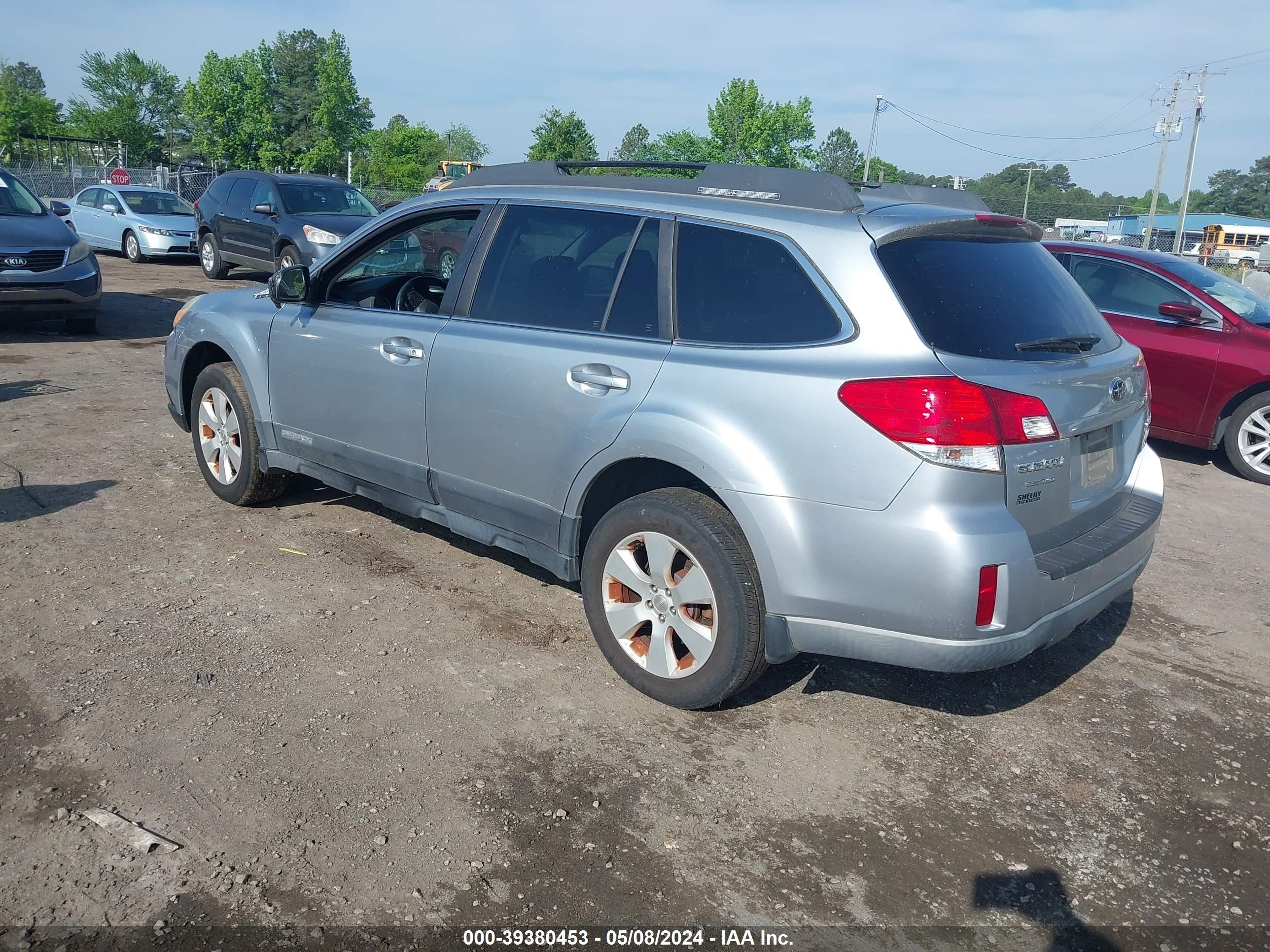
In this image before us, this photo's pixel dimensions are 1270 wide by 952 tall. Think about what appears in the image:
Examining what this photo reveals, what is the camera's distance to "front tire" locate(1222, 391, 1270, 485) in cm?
798

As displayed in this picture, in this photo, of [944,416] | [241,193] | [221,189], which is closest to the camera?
[944,416]

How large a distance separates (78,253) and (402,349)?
27.2ft

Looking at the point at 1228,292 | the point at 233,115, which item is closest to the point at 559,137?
the point at 233,115

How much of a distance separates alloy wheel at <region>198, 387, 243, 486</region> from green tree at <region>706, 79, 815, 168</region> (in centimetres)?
6404

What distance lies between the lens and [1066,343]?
3.68 m

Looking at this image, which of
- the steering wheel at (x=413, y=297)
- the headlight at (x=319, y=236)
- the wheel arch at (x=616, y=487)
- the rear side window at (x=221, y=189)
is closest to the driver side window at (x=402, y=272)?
the steering wheel at (x=413, y=297)

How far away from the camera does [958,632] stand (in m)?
3.23

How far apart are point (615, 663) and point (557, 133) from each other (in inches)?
2238

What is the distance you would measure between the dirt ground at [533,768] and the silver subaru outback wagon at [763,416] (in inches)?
17.4

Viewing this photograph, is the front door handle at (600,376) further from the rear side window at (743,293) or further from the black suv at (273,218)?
the black suv at (273,218)

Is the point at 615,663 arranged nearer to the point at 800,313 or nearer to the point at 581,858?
the point at 581,858

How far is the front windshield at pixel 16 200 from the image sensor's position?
36.7ft

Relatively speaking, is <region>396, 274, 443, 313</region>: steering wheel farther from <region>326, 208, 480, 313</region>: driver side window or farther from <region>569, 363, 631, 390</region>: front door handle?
<region>569, 363, 631, 390</region>: front door handle

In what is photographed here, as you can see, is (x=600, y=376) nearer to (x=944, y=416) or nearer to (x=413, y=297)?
(x=944, y=416)
